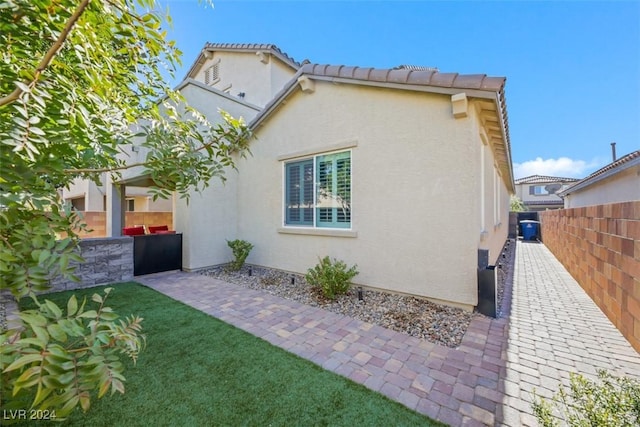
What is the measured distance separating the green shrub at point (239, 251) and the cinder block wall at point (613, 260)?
9.43m

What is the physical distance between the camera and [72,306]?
1.59 meters

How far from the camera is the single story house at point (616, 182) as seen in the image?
10.4 m

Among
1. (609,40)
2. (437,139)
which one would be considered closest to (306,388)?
(437,139)

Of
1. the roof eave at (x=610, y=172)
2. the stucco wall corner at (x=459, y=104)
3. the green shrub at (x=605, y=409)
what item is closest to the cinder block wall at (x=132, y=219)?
the stucco wall corner at (x=459, y=104)

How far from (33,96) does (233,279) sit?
751 cm

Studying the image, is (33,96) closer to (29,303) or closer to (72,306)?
(72,306)

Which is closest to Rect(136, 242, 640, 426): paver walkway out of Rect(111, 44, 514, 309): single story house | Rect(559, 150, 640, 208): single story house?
Rect(111, 44, 514, 309): single story house

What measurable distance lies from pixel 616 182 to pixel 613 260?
442 inches

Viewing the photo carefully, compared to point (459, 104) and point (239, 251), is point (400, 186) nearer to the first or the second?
point (459, 104)

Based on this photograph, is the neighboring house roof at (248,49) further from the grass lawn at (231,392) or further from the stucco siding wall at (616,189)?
the stucco siding wall at (616,189)

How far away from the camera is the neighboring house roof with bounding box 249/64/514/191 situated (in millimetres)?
5340

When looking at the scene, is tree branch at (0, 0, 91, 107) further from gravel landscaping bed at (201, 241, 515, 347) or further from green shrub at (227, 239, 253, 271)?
green shrub at (227, 239, 253, 271)

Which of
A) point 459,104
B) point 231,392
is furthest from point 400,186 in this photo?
point 231,392

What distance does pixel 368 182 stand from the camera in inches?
277
